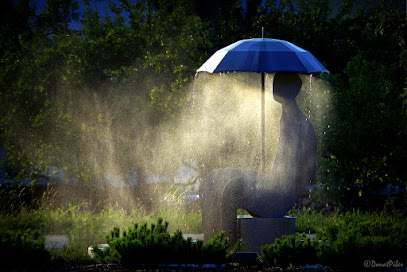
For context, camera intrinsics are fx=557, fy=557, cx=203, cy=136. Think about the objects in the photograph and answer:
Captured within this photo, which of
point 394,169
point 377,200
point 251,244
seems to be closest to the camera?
point 251,244

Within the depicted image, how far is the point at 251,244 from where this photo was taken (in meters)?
8.04

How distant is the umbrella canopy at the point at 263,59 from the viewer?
312 inches

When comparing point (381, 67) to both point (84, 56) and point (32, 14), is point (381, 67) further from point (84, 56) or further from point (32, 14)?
point (32, 14)

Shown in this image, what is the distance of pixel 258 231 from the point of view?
317 inches

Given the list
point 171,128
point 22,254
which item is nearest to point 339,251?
point 22,254

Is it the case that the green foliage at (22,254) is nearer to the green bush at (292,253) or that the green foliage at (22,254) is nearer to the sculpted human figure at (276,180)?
the sculpted human figure at (276,180)

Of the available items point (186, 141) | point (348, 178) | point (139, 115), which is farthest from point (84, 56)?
point (348, 178)

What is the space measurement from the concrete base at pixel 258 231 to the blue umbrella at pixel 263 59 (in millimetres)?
2163

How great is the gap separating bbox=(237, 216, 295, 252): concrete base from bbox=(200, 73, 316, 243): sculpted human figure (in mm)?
150

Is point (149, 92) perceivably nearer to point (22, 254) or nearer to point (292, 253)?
point (22, 254)

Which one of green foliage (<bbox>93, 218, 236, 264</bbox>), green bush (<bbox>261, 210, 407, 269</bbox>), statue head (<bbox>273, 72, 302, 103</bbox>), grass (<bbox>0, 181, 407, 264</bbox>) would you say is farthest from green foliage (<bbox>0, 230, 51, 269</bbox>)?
statue head (<bbox>273, 72, 302, 103</bbox>)

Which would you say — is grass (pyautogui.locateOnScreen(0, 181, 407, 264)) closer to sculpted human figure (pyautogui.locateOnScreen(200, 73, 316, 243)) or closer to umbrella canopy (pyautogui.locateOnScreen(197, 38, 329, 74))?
sculpted human figure (pyautogui.locateOnScreen(200, 73, 316, 243))

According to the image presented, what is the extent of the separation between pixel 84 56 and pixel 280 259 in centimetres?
929

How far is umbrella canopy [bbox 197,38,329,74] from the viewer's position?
312 inches
